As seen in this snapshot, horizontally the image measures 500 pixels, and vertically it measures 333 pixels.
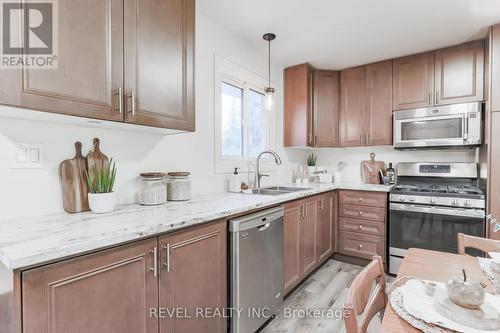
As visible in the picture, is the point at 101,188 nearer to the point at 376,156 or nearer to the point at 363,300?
the point at 363,300

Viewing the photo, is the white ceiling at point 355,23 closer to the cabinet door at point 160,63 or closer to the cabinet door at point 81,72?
the cabinet door at point 160,63

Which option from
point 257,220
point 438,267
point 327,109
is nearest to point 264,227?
point 257,220

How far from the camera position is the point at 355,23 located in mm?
2225

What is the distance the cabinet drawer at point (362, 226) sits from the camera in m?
2.71

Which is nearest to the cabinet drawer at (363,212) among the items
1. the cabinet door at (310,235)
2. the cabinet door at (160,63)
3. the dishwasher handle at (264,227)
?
the cabinet door at (310,235)

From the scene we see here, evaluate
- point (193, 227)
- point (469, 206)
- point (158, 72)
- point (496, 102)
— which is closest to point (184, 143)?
point (158, 72)

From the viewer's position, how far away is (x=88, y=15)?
1.11 metres

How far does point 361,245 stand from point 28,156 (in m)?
3.01

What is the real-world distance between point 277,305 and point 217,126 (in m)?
1.56

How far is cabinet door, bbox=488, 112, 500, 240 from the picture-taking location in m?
2.22

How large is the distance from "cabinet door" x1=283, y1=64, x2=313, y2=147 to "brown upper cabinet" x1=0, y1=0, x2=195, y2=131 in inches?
71.3

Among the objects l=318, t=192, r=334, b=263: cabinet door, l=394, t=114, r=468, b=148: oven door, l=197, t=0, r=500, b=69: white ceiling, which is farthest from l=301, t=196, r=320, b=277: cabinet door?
l=197, t=0, r=500, b=69: white ceiling

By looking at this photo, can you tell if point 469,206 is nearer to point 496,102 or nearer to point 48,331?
point 496,102

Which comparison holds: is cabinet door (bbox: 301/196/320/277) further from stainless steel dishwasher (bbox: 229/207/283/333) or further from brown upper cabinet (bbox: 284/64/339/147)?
brown upper cabinet (bbox: 284/64/339/147)
